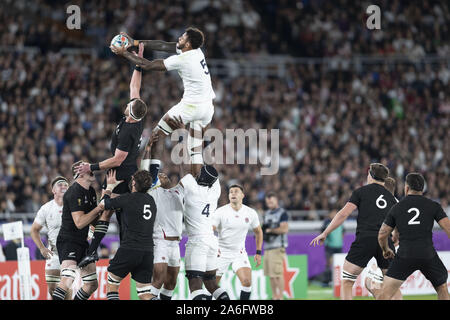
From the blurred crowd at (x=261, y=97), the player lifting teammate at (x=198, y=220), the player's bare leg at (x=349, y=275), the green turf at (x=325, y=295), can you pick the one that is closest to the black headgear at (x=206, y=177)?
the player lifting teammate at (x=198, y=220)

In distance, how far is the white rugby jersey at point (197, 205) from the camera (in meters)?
11.4

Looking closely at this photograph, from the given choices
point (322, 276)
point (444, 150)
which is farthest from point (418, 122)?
point (322, 276)

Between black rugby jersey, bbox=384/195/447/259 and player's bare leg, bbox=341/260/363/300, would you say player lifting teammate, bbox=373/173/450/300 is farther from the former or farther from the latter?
player's bare leg, bbox=341/260/363/300

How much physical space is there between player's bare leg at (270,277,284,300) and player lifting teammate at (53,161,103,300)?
5814 mm

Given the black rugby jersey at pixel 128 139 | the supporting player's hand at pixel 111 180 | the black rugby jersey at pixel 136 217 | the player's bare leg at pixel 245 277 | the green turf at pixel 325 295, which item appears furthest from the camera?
the green turf at pixel 325 295

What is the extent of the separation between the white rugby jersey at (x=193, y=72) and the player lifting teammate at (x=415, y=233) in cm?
333

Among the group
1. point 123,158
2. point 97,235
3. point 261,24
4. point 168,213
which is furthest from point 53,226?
point 261,24

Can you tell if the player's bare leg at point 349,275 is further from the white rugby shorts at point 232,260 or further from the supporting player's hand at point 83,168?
the supporting player's hand at point 83,168

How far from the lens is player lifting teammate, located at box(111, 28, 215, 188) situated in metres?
11.3

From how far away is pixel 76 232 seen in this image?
1118cm

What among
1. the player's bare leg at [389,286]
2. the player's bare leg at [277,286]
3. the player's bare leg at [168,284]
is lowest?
the player's bare leg at [277,286]

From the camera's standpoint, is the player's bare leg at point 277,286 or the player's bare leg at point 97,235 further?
the player's bare leg at point 277,286

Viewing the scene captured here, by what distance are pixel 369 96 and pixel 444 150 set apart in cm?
339
